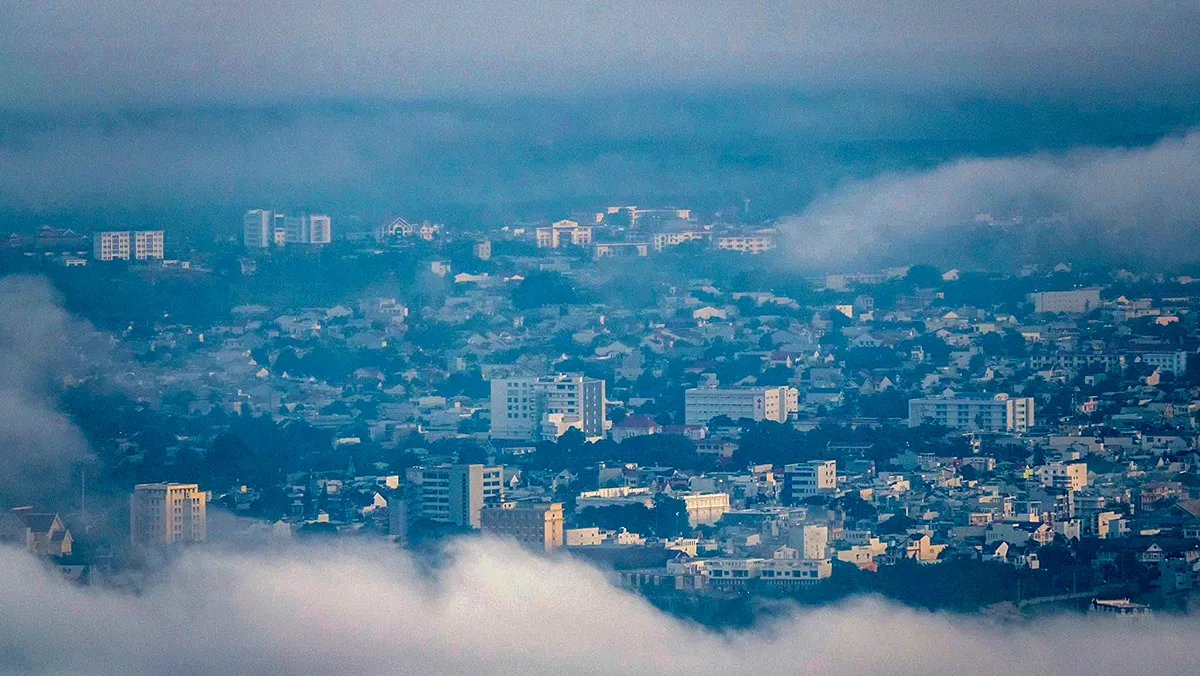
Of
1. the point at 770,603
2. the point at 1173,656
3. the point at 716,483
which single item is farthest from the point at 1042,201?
the point at 1173,656

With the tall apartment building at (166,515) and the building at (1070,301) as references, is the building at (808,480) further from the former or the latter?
the building at (1070,301)

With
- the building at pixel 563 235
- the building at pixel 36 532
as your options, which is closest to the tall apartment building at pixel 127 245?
the building at pixel 563 235

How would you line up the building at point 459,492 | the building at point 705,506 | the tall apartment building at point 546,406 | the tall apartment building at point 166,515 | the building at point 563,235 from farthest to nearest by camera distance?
1. the building at point 563,235
2. the tall apartment building at point 546,406
3. the building at point 705,506
4. the building at point 459,492
5. the tall apartment building at point 166,515

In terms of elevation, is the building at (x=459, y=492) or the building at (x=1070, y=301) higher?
the building at (x=1070, y=301)

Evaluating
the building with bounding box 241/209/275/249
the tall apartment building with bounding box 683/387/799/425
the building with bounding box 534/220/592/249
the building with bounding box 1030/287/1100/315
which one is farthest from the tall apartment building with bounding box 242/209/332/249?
the building with bounding box 1030/287/1100/315

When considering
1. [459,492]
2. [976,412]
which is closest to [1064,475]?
[976,412]

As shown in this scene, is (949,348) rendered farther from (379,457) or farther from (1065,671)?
(1065,671)
